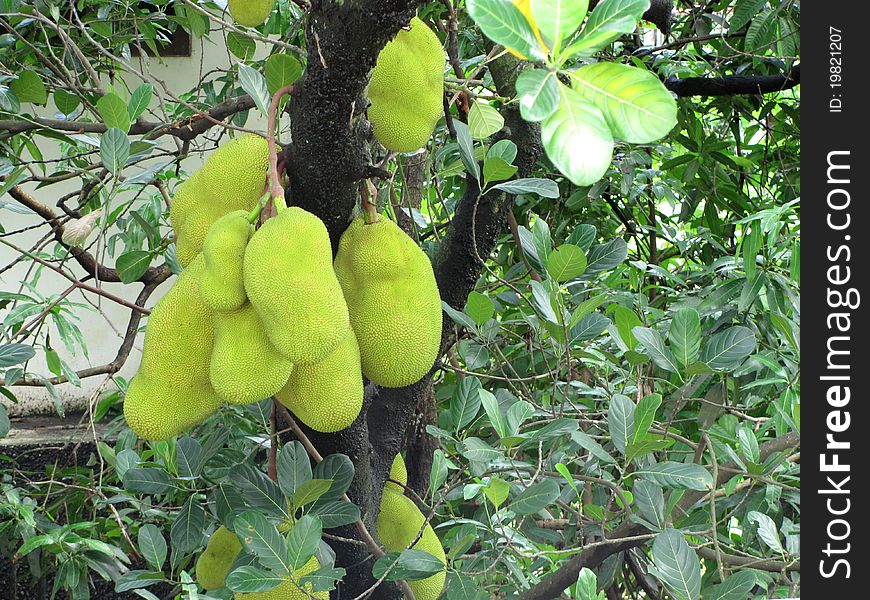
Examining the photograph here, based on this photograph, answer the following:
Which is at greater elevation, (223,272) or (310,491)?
(223,272)

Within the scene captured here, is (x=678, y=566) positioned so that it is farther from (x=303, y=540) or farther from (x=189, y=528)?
(x=189, y=528)

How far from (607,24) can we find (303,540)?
16.4 inches

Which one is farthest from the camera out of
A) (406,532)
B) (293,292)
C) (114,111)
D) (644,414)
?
(406,532)

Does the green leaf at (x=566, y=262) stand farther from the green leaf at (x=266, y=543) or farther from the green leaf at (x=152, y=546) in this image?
the green leaf at (x=152, y=546)

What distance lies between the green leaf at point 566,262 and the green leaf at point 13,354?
1.80ft

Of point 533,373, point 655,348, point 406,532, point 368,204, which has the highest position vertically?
point 368,204

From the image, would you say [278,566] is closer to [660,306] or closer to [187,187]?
[187,187]

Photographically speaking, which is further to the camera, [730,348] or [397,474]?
[397,474]

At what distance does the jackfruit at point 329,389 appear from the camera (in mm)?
567

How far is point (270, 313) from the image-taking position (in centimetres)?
53

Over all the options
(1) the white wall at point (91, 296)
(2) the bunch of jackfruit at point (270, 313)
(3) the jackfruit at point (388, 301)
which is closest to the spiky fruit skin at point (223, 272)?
(2) the bunch of jackfruit at point (270, 313)

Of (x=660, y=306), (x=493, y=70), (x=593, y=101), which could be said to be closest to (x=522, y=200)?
(x=660, y=306)

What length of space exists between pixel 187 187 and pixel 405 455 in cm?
58

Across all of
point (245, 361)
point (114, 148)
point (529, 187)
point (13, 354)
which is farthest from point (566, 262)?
point (13, 354)
